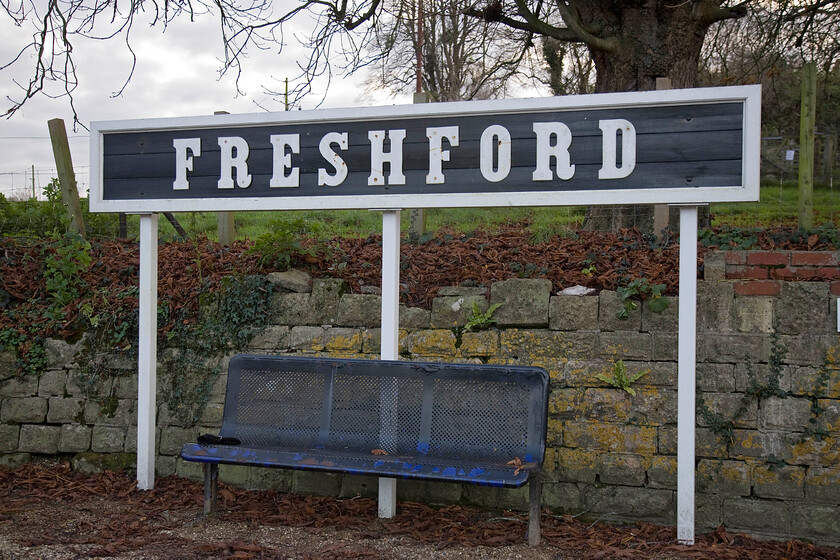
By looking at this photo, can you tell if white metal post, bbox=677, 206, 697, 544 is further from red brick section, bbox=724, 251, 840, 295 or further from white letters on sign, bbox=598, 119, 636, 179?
red brick section, bbox=724, 251, 840, 295

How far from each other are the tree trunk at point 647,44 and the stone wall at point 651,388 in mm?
2221

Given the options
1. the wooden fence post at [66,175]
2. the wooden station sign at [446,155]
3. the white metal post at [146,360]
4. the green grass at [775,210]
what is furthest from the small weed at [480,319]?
the wooden fence post at [66,175]

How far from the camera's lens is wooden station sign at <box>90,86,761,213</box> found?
363cm

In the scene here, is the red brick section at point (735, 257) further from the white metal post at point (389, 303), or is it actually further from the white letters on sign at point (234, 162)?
the white letters on sign at point (234, 162)

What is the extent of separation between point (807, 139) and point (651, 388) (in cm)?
261

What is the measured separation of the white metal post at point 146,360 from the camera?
460 centimetres

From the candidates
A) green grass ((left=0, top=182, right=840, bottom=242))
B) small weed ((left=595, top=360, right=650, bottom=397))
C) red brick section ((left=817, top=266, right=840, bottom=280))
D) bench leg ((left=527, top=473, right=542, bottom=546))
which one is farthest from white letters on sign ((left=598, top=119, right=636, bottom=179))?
green grass ((left=0, top=182, right=840, bottom=242))

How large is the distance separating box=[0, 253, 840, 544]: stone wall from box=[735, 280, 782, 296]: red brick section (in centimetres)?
1

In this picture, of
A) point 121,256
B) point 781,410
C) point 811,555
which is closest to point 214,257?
point 121,256

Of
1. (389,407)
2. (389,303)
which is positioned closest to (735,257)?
(389,303)

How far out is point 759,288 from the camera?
421 centimetres

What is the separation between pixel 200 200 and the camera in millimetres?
4324

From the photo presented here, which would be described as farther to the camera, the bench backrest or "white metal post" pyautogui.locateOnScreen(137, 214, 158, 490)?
"white metal post" pyautogui.locateOnScreen(137, 214, 158, 490)

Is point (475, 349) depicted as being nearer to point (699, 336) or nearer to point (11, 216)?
point (699, 336)
